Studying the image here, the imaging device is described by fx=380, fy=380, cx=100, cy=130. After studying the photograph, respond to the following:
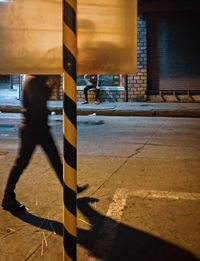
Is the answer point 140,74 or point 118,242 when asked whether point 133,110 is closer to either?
point 140,74

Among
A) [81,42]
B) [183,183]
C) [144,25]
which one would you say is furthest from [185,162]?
[144,25]

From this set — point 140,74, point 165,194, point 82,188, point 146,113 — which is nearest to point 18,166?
point 82,188

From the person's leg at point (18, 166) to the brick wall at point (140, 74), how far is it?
12592 mm

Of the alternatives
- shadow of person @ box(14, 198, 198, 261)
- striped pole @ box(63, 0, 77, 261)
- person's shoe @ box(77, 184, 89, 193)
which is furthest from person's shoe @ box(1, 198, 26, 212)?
striped pole @ box(63, 0, 77, 261)

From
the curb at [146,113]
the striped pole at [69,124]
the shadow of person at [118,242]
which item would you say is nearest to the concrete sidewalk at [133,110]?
the curb at [146,113]

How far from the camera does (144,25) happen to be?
16.5 metres

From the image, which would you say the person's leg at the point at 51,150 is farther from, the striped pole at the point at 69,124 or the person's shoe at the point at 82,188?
the striped pole at the point at 69,124

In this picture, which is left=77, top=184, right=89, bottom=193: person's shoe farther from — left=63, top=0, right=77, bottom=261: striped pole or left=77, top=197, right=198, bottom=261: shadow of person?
left=63, top=0, right=77, bottom=261: striped pole

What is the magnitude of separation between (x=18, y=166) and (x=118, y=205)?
1239mm

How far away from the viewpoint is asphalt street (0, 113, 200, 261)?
340 centimetres

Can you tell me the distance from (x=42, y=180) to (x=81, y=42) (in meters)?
3.15

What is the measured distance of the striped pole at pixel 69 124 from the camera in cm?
254

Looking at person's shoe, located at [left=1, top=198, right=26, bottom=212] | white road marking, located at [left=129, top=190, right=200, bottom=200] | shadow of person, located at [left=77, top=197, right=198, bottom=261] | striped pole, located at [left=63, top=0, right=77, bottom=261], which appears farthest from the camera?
white road marking, located at [left=129, top=190, right=200, bottom=200]

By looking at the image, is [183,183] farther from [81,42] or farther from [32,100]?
[81,42]
